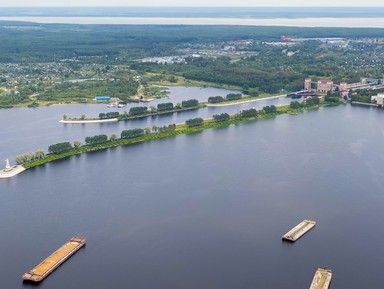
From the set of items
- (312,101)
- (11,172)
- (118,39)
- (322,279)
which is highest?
(118,39)

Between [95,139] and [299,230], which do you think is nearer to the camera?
[299,230]

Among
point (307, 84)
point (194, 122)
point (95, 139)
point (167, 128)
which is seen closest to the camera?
point (95, 139)

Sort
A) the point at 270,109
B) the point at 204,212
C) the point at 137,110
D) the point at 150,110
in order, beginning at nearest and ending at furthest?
the point at 204,212 → the point at 137,110 → the point at 270,109 → the point at 150,110

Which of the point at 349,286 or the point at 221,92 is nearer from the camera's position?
the point at 349,286

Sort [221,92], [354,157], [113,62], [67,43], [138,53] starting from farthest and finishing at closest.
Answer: [67,43]
[138,53]
[113,62]
[221,92]
[354,157]

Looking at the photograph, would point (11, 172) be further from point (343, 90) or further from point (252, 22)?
point (252, 22)

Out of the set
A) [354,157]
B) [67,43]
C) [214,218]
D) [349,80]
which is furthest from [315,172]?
[67,43]

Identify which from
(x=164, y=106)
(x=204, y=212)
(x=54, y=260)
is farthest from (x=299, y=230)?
(x=164, y=106)

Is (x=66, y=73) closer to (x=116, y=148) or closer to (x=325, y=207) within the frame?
(x=116, y=148)
